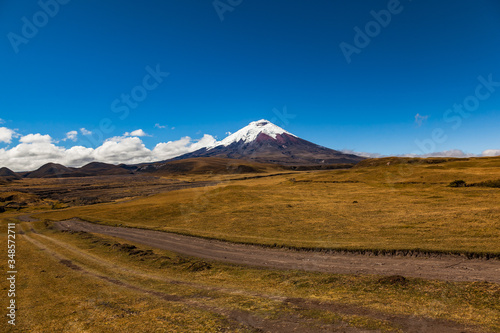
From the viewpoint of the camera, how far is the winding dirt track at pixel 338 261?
18.2 metres

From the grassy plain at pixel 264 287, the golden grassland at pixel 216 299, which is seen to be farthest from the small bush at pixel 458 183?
the golden grassland at pixel 216 299

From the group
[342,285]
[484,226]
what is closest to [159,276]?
[342,285]

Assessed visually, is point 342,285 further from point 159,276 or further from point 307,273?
point 159,276

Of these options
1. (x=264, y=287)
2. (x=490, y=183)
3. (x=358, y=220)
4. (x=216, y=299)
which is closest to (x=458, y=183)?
(x=490, y=183)

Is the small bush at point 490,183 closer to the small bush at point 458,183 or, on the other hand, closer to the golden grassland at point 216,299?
the small bush at point 458,183

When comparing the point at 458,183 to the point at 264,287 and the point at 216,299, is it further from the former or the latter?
the point at 216,299

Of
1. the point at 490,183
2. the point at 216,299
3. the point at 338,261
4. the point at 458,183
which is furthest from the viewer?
the point at 458,183

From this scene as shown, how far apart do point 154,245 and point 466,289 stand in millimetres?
33703

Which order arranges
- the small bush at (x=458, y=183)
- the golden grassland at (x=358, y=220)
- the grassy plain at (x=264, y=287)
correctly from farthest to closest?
the small bush at (x=458, y=183) < the golden grassland at (x=358, y=220) < the grassy plain at (x=264, y=287)

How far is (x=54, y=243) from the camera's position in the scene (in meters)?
35.8

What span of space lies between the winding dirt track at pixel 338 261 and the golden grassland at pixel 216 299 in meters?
1.95

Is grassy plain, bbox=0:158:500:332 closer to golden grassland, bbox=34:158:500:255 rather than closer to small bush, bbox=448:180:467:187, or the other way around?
golden grassland, bbox=34:158:500:255

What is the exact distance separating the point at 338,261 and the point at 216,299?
1321cm

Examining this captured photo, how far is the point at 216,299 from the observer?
15.8 metres
